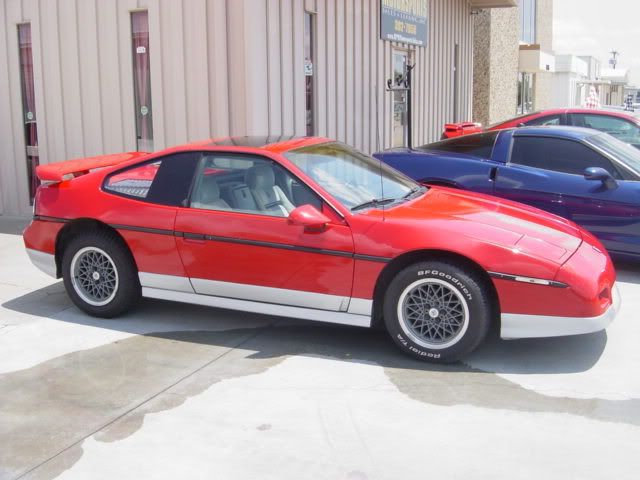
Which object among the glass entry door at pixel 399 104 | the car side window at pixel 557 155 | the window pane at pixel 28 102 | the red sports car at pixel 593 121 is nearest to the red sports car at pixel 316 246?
the car side window at pixel 557 155

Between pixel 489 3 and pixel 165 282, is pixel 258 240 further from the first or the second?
pixel 489 3

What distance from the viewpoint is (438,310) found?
4.64 meters

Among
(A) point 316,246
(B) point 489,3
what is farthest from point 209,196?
(B) point 489,3

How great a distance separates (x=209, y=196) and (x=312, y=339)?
3.96 feet

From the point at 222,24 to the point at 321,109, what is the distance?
2.04 m

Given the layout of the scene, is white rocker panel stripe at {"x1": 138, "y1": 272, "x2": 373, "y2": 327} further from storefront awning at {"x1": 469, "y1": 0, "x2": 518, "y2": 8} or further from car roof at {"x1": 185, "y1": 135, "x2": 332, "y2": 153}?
storefront awning at {"x1": 469, "y1": 0, "x2": 518, "y2": 8}

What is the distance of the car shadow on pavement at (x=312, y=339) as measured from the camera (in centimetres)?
478

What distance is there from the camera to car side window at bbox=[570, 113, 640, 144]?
10.3 meters

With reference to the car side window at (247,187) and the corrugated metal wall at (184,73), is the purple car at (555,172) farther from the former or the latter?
the car side window at (247,187)

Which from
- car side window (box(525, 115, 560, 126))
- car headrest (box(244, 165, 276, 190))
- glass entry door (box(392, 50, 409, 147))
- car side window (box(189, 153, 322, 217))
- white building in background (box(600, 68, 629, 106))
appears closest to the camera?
car side window (box(189, 153, 322, 217))

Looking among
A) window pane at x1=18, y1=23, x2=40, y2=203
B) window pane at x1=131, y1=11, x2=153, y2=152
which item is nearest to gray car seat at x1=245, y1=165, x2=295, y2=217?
window pane at x1=131, y1=11, x2=153, y2=152

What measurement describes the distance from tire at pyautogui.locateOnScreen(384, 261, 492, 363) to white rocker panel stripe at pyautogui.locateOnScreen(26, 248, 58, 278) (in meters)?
2.62

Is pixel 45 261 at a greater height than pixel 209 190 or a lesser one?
lesser

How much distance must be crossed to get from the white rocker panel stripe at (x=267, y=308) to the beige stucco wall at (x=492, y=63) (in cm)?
1762
